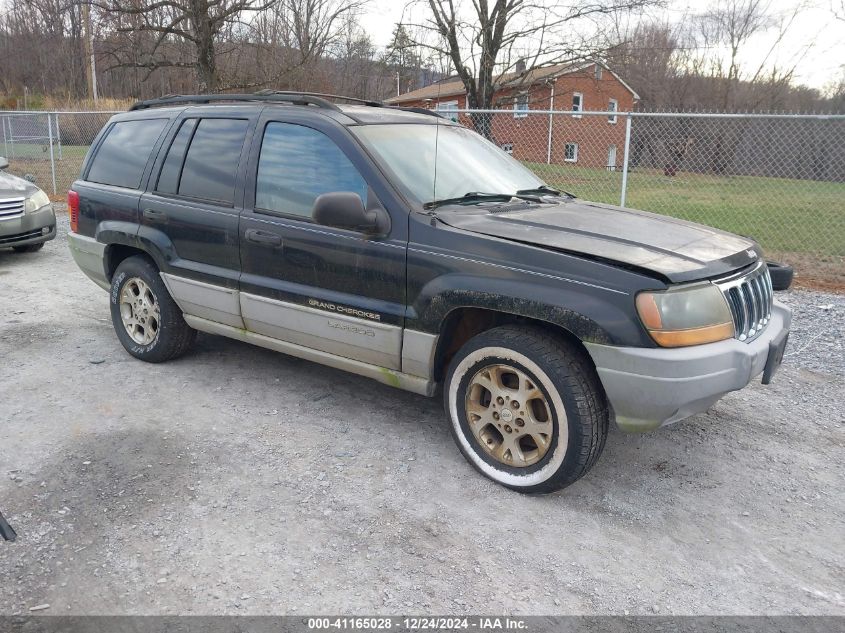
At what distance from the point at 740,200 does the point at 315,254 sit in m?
15.1

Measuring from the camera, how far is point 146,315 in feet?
16.6

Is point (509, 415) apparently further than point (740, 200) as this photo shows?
No

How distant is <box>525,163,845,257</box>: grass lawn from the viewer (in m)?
11.9

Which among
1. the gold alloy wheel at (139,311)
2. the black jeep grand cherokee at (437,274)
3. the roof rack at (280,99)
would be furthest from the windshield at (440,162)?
the gold alloy wheel at (139,311)

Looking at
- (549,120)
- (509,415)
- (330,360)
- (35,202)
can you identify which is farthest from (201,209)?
(549,120)

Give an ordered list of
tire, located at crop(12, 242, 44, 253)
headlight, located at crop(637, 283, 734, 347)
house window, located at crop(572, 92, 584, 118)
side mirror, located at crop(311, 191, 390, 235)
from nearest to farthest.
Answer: headlight, located at crop(637, 283, 734, 347) < side mirror, located at crop(311, 191, 390, 235) < tire, located at crop(12, 242, 44, 253) < house window, located at crop(572, 92, 584, 118)

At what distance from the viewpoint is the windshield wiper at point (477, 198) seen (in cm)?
375

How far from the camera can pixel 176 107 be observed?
4.99 meters

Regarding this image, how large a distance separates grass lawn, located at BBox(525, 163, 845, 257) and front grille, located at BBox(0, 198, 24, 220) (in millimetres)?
8725

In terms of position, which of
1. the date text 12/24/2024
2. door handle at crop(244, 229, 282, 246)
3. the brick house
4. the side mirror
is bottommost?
the date text 12/24/2024

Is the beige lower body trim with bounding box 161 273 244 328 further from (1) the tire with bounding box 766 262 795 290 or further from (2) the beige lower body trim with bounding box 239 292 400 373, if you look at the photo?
(1) the tire with bounding box 766 262 795 290

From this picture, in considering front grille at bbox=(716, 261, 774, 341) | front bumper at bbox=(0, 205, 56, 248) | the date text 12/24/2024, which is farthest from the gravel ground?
front bumper at bbox=(0, 205, 56, 248)

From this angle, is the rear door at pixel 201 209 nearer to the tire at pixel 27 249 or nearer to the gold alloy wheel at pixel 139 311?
the gold alloy wheel at pixel 139 311

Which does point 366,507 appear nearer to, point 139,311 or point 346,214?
point 346,214
